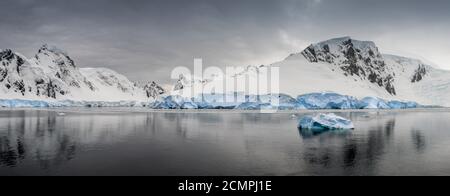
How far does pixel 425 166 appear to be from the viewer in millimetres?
15625

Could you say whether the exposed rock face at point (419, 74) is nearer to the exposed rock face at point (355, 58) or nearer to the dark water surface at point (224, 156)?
the exposed rock face at point (355, 58)

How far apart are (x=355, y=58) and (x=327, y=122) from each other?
4342 inches

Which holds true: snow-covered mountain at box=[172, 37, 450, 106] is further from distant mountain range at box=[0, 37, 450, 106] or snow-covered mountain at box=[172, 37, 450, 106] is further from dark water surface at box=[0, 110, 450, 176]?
dark water surface at box=[0, 110, 450, 176]

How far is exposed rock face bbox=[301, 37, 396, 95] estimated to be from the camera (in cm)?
12812

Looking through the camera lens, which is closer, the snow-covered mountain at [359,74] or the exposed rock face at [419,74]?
the snow-covered mountain at [359,74]

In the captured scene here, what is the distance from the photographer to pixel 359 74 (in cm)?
13050

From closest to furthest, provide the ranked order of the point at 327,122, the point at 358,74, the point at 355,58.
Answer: the point at 327,122, the point at 358,74, the point at 355,58

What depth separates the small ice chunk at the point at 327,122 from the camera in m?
31.4

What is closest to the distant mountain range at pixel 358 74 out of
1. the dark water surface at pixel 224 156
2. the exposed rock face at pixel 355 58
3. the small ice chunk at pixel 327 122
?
the exposed rock face at pixel 355 58

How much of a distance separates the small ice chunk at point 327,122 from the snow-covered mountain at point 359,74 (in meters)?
53.3

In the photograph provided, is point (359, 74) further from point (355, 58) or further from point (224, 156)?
point (224, 156)

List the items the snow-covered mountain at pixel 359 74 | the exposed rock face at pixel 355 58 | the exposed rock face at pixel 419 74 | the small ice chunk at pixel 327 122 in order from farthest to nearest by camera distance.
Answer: the exposed rock face at pixel 419 74, the exposed rock face at pixel 355 58, the snow-covered mountain at pixel 359 74, the small ice chunk at pixel 327 122

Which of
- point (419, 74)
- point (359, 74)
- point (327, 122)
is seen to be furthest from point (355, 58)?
point (327, 122)

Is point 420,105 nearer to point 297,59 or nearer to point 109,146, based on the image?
point 297,59
